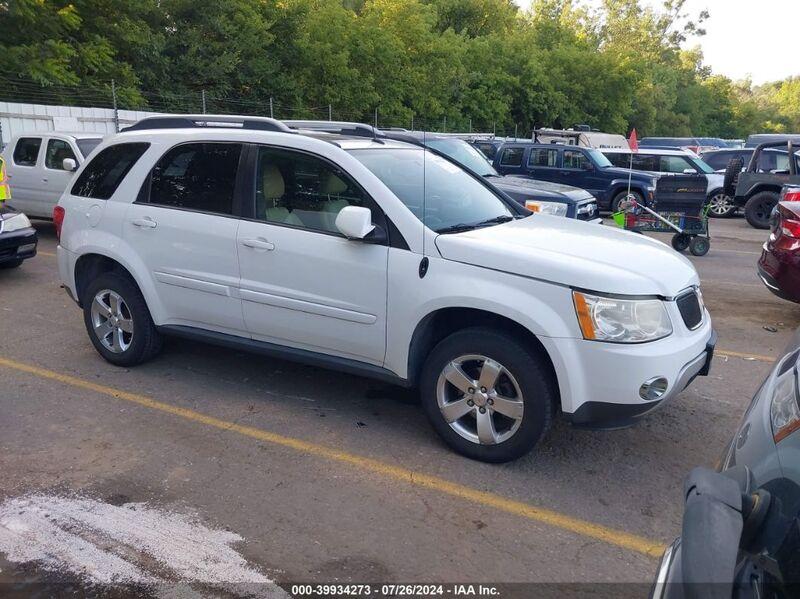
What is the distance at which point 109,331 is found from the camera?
5.43 m

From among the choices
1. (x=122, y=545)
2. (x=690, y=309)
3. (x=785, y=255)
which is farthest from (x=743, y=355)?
(x=122, y=545)

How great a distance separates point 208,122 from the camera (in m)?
5.39

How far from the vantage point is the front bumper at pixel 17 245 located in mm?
8094

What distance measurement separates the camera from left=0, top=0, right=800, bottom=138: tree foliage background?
18.7m

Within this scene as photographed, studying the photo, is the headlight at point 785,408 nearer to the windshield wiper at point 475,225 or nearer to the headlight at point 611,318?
the headlight at point 611,318

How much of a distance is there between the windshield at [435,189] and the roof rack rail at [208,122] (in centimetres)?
82

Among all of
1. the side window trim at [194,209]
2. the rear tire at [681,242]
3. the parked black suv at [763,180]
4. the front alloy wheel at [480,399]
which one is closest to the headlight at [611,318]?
the front alloy wheel at [480,399]

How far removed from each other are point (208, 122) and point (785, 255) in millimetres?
5336

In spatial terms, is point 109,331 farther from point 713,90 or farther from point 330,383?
point 713,90

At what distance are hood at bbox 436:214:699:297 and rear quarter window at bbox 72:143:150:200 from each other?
269 centimetres

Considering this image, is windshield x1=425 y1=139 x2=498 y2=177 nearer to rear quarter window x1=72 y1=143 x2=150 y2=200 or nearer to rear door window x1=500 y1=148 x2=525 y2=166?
rear door window x1=500 y1=148 x2=525 y2=166

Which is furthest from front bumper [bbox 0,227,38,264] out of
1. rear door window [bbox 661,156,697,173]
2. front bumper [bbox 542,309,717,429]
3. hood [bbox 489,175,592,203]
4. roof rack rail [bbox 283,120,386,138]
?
rear door window [bbox 661,156,697,173]

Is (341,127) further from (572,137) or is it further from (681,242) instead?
(572,137)

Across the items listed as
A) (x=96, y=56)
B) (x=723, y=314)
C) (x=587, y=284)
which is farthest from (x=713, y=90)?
(x=587, y=284)
